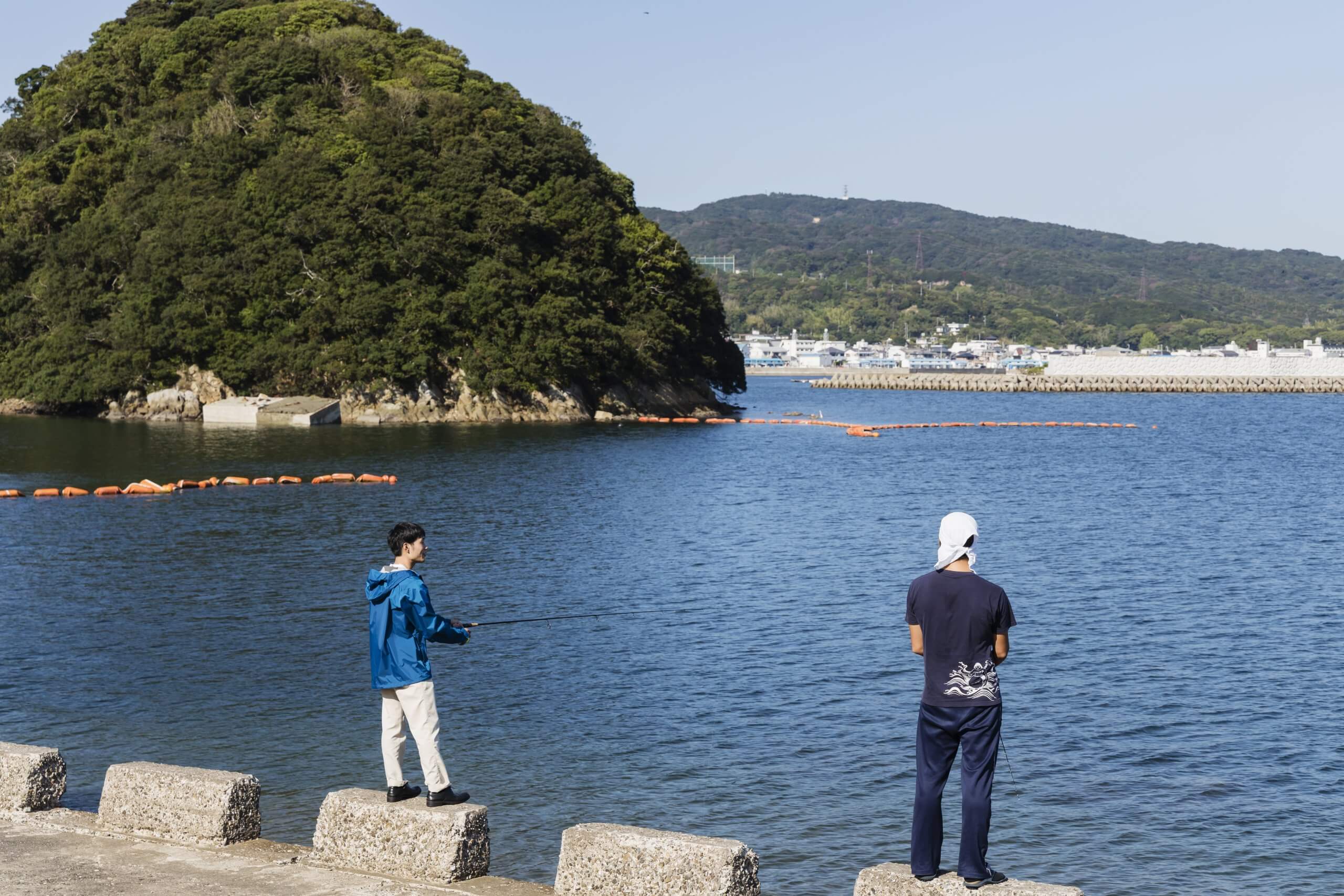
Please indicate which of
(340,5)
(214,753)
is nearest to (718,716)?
(214,753)

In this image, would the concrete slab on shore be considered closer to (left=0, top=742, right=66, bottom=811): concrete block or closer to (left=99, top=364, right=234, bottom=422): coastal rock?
(left=99, top=364, right=234, bottom=422): coastal rock

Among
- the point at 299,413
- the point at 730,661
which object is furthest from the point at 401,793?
the point at 299,413

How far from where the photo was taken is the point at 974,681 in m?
9.34

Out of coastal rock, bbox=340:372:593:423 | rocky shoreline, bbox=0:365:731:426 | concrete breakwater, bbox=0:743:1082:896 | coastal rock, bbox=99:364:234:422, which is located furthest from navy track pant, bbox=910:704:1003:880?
coastal rock, bbox=99:364:234:422

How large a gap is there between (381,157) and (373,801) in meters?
95.1

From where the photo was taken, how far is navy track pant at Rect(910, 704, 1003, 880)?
9.33 metres

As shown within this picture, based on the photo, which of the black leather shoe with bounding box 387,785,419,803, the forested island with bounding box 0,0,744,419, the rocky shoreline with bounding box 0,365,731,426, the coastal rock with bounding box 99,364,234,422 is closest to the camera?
the black leather shoe with bounding box 387,785,419,803

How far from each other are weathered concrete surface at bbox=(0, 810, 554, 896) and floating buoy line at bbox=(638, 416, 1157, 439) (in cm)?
8628

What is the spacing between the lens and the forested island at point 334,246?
3750 inches

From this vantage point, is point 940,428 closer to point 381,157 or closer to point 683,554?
point 381,157

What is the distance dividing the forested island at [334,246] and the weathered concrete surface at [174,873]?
82804mm

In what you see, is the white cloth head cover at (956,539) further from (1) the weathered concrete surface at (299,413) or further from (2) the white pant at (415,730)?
(1) the weathered concrete surface at (299,413)

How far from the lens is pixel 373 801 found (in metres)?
10.4

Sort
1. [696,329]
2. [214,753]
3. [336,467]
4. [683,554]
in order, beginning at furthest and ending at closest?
[696,329] → [336,467] → [683,554] → [214,753]
